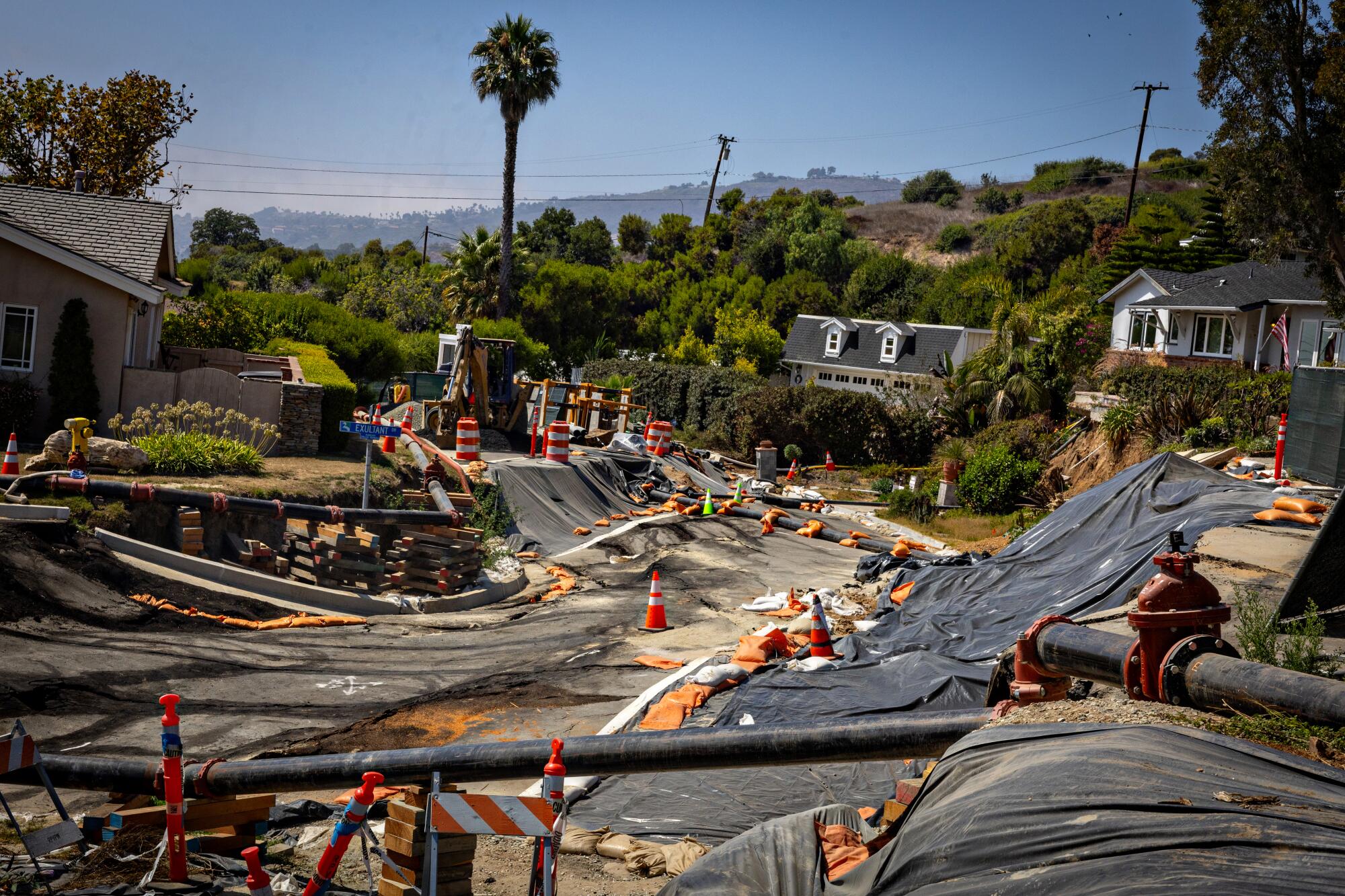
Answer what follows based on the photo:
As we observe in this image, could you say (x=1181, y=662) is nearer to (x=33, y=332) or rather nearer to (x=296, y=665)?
(x=296, y=665)

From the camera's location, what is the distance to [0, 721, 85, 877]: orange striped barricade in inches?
225

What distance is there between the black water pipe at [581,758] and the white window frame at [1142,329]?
42.4 m

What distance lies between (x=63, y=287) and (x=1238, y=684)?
22.2 m

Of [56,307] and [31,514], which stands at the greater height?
[56,307]

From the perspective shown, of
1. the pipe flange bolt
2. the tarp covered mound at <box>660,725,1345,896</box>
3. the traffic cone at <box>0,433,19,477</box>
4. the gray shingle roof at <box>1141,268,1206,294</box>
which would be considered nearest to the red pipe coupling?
the pipe flange bolt

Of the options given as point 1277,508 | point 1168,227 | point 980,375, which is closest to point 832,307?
point 1168,227

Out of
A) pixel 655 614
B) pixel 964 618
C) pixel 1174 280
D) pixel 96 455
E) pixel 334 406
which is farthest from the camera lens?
pixel 1174 280

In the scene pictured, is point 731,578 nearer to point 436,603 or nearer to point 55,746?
point 436,603

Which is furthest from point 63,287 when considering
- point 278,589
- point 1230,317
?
point 1230,317

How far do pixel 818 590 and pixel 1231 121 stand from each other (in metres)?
19.7

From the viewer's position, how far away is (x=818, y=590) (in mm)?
16766

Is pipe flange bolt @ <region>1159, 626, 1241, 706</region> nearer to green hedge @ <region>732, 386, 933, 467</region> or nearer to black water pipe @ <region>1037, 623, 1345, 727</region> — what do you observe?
black water pipe @ <region>1037, 623, 1345, 727</region>

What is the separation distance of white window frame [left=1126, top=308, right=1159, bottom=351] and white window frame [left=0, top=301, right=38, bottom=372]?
3966cm

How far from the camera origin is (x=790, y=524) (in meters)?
23.5
